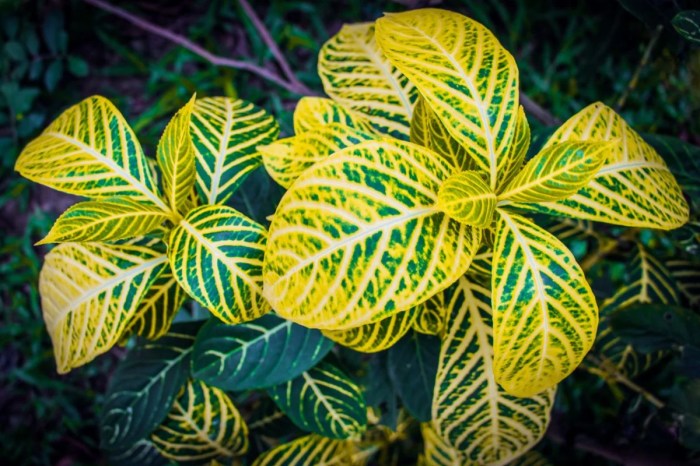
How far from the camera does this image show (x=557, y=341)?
0.56 m

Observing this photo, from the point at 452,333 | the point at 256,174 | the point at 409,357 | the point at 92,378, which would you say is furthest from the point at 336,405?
the point at 92,378

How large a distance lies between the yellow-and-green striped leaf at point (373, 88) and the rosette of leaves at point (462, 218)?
0.05 metres

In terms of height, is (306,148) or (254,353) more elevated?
(306,148)

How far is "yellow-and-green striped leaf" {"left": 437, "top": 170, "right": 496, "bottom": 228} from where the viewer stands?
1.65 feet

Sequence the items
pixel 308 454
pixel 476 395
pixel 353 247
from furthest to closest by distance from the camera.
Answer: pixel 308 454, pixel 476 395, pixel 353 247

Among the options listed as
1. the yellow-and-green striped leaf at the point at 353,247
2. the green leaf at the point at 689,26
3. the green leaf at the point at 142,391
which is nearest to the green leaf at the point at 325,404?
the green leaf at the point at 142,391

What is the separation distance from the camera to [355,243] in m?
0.51

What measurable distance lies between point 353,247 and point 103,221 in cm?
29

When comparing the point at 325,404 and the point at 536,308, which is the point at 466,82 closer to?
the point at 536,308

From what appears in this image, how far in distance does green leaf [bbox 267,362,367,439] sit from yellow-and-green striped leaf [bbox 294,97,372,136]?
42 centimetres

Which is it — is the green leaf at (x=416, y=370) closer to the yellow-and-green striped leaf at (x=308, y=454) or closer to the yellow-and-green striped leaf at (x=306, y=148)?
the yellow-and-green striped leaf at (x=308, y=454)

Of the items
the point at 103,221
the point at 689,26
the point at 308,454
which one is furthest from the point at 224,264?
the point at 689,26

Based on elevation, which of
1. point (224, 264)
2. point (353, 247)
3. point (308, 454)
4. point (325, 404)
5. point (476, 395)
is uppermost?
point (353, 247)

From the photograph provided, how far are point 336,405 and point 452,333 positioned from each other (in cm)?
25
